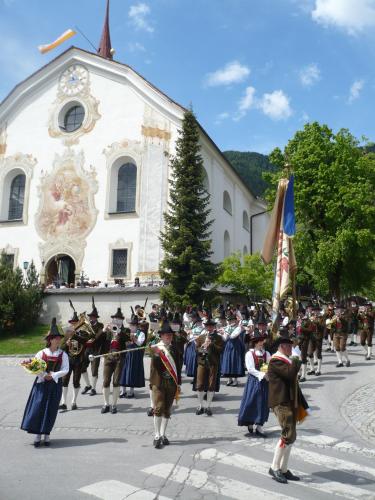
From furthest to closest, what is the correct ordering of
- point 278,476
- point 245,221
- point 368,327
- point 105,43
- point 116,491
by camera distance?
point 105,43, point 245,221, point 368,327, point 278,476, point 116,491

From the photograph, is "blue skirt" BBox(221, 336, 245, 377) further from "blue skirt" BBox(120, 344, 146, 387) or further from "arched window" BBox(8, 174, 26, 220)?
"arched window" BBox(8, 174, 26, 220)

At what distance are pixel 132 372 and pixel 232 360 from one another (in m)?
2.87

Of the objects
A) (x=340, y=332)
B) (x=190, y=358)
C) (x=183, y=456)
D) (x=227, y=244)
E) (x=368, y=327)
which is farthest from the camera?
(x=227, y=244)

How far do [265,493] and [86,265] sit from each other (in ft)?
77.8

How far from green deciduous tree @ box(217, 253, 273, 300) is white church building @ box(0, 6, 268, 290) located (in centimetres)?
399

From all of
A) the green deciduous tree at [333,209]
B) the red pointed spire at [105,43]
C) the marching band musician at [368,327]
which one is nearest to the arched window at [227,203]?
the green deciduous tree at [333,209]

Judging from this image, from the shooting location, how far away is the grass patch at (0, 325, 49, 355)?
772 inches

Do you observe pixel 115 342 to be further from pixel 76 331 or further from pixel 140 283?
pixel 140 283

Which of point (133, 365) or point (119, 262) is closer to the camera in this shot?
point (133, 365)

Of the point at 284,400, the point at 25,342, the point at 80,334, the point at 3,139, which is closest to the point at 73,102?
the point at 3,139

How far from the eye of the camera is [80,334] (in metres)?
10.9

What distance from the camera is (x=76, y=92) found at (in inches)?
1209

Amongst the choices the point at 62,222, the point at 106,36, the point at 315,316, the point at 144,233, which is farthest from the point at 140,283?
the point at 106,36

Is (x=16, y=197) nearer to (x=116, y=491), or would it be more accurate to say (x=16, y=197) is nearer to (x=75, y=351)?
(x=75, y=351)
